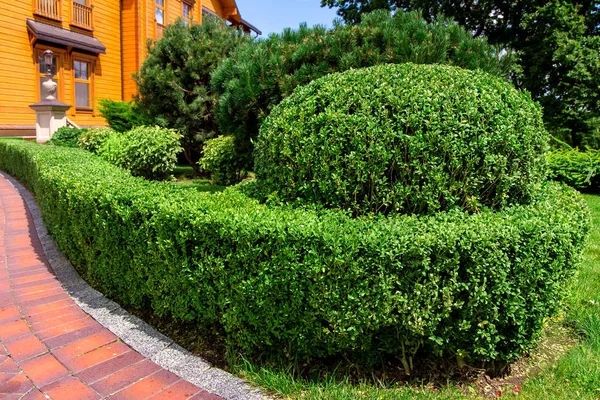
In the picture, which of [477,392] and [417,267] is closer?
[417,267]

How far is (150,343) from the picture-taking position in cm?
307

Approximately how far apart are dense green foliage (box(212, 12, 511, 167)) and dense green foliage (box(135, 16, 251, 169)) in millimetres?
4590

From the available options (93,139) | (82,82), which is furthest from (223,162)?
(82,82)

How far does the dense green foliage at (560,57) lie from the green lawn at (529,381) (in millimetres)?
12071

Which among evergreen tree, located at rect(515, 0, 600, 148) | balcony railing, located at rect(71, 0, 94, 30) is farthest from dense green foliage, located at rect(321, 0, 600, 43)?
balcony railing, located at rect(71, 0, 94, 30)

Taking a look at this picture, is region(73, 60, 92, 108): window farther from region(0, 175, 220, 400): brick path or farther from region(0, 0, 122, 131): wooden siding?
region(0, 175, 220, 400): brick path

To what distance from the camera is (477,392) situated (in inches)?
103

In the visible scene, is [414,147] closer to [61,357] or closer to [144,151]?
[61,357]

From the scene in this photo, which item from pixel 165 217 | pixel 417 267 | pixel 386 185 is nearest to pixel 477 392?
pixel 417 267

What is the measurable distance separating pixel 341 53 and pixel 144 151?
5149mm

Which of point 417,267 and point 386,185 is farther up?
point 386,185

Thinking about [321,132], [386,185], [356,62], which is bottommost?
[386,185]

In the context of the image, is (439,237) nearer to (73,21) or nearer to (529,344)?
(529,344)

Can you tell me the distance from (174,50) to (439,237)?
32.4 ft
